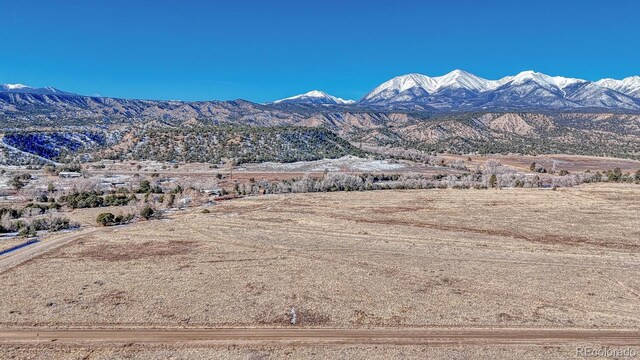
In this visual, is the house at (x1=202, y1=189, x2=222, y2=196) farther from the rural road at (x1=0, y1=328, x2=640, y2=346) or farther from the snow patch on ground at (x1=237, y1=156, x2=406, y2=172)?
the rural road at (x1=0, y1=328, x2=640, y2=346)

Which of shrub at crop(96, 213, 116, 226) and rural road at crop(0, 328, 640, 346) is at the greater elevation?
shrub at crop(96, 213, 116, 226)

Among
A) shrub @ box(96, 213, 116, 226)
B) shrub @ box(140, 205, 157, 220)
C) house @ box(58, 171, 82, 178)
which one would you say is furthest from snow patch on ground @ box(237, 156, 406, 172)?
shrub @ box(96, 213, 116, 226)

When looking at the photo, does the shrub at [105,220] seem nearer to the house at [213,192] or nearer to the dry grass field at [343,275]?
the dry grass field at [343,275]

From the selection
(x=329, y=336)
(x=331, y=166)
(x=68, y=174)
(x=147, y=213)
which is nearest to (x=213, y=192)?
(x=147, y=213)

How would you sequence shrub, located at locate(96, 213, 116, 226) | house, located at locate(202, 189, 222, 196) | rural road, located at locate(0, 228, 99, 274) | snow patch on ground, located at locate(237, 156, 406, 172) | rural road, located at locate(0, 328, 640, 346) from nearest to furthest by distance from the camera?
rural road, located at locate(0, 328, 640, 346) → rural road, located at locate(0, 228, 99, 274) → shrub, located at locate(96, 213, 116, 226) → house, located at locate(202, 189, 222, 196) → snow patch on ground, located at locate(237, 156, 406, 172)

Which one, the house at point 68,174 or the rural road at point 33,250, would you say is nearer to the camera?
the rural road at point 33,250

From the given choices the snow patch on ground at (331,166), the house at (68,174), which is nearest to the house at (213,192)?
the snow patch on ground at (331,166)
